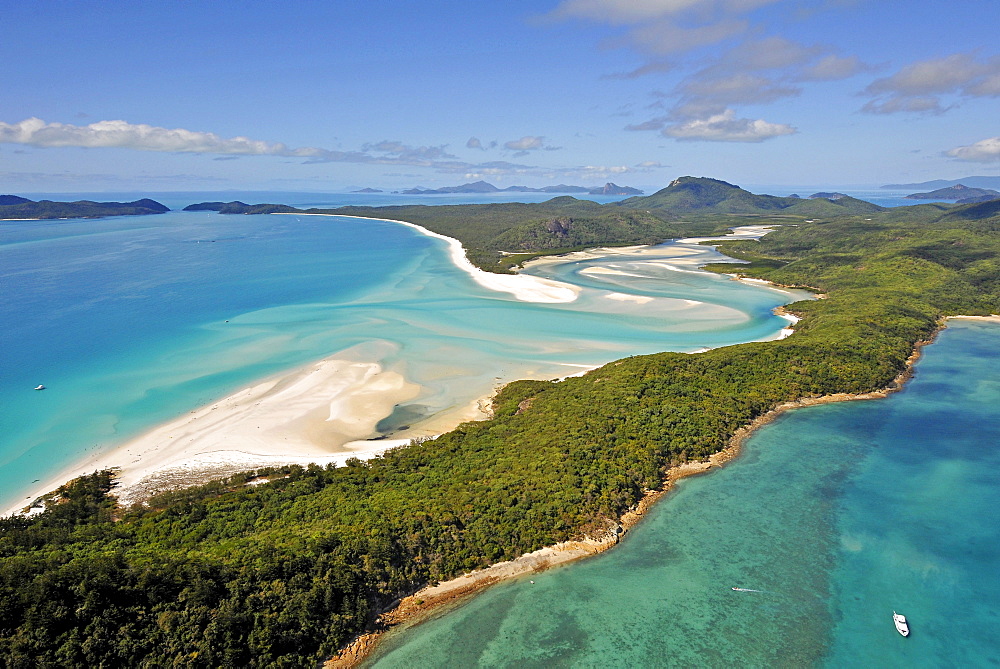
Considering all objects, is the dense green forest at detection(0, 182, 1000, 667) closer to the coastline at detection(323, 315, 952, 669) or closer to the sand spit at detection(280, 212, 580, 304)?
the coastline at detection(323, 315, 952, 669)

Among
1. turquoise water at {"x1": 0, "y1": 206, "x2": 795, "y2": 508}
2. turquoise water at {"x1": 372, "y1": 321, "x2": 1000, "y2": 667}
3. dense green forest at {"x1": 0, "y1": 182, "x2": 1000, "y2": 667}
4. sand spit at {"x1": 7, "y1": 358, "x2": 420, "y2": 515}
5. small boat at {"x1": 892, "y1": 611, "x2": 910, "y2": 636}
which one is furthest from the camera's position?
turquoise water at {"x1": 0, "y1": 206, "x2": 795, "y2": 508}

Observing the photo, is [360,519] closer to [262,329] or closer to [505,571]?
[505,571]

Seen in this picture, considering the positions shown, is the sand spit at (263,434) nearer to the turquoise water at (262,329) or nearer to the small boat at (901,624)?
the turquoise water at (262,329)

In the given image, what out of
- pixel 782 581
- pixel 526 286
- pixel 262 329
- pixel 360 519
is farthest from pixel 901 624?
pixel 526 286

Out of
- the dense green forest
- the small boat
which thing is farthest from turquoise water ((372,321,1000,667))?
the dense green forest

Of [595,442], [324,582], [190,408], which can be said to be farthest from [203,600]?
[190,408]

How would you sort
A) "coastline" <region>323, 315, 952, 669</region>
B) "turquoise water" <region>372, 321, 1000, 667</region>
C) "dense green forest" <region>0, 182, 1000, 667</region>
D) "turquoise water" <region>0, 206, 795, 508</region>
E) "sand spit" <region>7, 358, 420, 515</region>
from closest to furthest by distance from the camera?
"dense green forest" <region>0, 182, 1000, 667</region>
"coastline" <region>323, 315, 952, 669</region>
"turquoise water" <region>372, 321, 1000, 667</region>
"sand spit" <region>7, 358, 420, 515</region>
"turquoise water" <region>0, 206, 795, 508</region>
